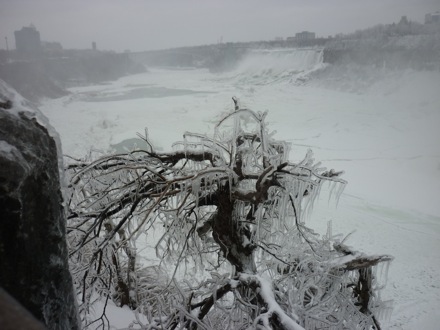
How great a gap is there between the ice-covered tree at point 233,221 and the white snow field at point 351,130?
67 cm

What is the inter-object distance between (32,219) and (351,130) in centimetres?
3324

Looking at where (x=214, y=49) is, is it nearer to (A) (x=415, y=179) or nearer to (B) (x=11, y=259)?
(A) (x=415, y=179)

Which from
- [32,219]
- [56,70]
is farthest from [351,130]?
[56,70]

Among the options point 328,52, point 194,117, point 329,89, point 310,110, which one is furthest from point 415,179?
point 328,52

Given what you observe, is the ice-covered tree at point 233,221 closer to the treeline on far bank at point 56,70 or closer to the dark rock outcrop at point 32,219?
the dark rock outcrop at point 32,219

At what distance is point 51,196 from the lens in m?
1.86

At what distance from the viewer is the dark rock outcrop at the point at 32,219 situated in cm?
155

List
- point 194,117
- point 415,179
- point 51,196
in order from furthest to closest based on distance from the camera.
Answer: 1. point 194,117
2. point 415,179
3. point 51,196

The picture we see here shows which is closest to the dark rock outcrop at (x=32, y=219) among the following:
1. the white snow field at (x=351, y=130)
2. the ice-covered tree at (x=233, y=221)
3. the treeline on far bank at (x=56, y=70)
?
the ice-covered tree at (x=233, y=221)

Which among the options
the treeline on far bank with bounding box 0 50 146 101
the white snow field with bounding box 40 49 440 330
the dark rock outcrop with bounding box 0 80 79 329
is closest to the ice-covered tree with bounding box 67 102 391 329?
the white snow field with bounding box 40 49 440 330

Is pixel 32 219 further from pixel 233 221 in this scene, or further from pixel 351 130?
pixel 351 130

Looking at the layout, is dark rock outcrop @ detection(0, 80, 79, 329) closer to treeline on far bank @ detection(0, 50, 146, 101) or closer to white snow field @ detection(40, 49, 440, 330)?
white snow field @ detection(40, 49, 440, 330)

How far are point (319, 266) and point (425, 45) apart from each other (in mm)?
49773

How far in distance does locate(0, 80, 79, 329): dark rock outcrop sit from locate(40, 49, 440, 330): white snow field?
2.18 meters
